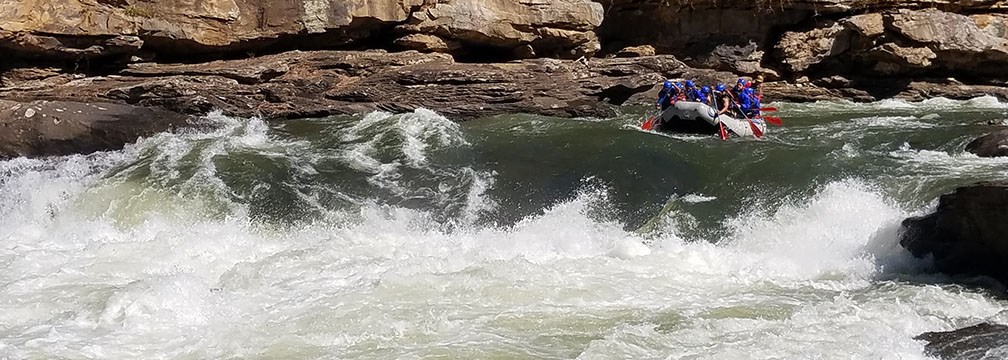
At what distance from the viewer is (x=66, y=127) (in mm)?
11109

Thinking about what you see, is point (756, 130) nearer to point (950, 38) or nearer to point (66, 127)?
point (950, 38)

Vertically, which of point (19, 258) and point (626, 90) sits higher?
point (626, 90)

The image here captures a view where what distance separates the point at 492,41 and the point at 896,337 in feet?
35.4

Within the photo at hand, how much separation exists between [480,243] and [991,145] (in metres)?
6.07

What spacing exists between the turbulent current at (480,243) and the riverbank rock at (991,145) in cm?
25

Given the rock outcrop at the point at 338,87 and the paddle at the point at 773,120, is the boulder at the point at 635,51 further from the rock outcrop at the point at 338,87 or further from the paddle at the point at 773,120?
the paddle at the point at 773,120

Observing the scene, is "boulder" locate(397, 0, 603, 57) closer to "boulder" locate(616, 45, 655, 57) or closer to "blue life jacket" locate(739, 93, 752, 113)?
"boulder" locate(616, 45, 655, 57)

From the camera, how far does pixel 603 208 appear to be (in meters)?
8.91

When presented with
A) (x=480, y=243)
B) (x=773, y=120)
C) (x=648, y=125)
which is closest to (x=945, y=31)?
(x=773, y=120)

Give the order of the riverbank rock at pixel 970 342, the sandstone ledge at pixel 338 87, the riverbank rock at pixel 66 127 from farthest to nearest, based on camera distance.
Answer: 1. the sandstone ledge at pixel 338 87
2. the riverbank rock at pixel 66 127
3. the riverbank rock at pixel 970 342

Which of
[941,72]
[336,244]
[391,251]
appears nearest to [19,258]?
[336,244]

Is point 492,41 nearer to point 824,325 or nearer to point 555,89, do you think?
point 555,89

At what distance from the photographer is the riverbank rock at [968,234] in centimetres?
677

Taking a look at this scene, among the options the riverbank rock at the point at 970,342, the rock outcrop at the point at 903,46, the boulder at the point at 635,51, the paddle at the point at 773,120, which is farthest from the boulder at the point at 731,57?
the riverbank rock at the point at 970,342
